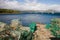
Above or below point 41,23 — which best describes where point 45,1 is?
above

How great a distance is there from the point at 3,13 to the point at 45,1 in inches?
20.5

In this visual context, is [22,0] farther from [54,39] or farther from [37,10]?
[54,39]

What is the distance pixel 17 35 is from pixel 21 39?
2.6 inches

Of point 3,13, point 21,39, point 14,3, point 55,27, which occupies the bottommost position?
point 21,39

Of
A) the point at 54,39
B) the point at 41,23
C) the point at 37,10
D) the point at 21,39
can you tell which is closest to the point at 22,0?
the point at 37,10

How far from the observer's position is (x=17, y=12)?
64.6 inches

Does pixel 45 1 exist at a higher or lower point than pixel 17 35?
higher

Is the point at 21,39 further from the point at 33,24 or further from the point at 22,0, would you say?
the point at 22,0

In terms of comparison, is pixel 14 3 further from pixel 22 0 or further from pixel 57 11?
pixel 57 11

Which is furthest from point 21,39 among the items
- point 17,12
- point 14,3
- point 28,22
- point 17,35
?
point 14,3

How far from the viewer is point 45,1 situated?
162 cm

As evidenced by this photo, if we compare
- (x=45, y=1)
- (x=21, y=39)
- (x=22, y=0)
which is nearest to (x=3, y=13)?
(x=22, y=0)

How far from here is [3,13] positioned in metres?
1.65

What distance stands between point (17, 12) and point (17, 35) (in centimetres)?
27
